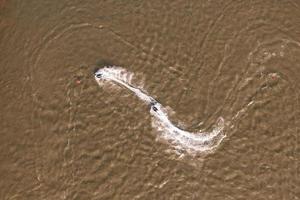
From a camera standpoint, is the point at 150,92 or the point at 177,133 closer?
the point at 177,133

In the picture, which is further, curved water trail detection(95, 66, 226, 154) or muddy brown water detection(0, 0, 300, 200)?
curved water trail detection(95, 66, 226, 154)

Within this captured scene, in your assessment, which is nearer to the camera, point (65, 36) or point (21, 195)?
point (21, 195)

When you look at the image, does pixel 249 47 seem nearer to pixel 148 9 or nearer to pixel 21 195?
pixel 148 9

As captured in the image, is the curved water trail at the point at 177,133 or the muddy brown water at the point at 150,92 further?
the curved water trail at the point at 177,133

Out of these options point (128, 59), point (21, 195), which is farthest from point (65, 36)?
point (21, 195)
